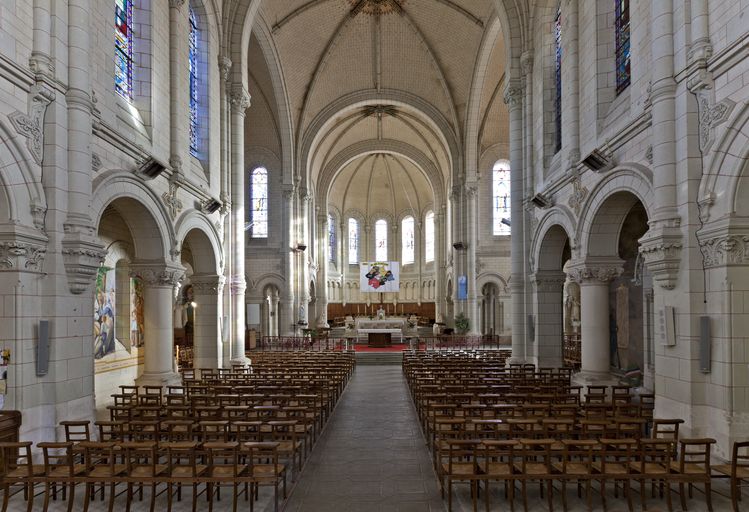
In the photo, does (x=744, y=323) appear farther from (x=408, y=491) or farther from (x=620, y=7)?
(x=620, y=7)

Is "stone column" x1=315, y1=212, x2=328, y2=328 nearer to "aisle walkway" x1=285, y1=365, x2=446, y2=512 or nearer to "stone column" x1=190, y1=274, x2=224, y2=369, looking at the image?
"stone column" x1=190, y1=274, x2=224, y2=369

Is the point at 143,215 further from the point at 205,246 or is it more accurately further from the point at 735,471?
the point at 735,471

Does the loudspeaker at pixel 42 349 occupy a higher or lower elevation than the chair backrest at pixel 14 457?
higher

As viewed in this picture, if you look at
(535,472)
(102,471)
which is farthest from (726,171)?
(102,471)

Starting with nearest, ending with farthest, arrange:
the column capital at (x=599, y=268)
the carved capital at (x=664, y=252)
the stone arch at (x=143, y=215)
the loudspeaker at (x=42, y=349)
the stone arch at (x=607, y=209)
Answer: the loudspeaker at (x=42, y=349) < the carved capital at (x=664, y=252) < the stone arch at (x=607, y=209) < the stone arch at (x=143, y=215) < the column capital at (x=599, y=268)

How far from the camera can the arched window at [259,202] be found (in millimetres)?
35750

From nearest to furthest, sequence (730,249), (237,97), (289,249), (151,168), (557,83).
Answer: (730,249) < (151,168) < (557,83) < (237,97) < (289,249)

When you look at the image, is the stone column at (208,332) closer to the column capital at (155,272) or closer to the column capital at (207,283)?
the column capital at (207,283)

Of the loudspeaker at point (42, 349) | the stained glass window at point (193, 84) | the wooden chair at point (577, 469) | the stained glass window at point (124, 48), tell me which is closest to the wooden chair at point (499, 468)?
the wooden chair at point (577, 469)

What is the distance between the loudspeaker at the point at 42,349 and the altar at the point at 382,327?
2363 centimetres

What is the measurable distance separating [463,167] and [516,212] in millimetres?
15104

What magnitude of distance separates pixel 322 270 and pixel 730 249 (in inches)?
1529

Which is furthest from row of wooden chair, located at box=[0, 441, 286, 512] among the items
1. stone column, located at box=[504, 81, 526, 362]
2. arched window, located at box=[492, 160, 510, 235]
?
arched window, located at box=[492, 160, 510, 235]

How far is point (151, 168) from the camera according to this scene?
13.6 m
